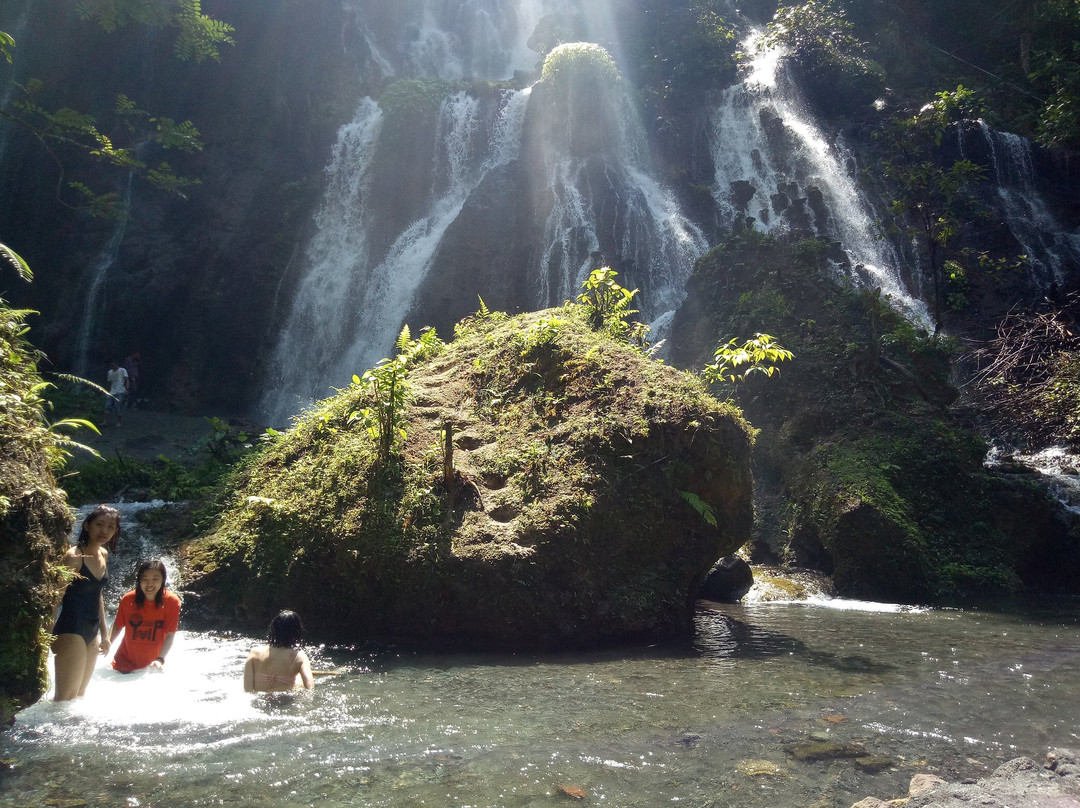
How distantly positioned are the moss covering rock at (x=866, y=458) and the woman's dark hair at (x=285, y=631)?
6863 mm

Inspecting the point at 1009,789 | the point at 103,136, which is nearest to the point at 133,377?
the point at 103,136

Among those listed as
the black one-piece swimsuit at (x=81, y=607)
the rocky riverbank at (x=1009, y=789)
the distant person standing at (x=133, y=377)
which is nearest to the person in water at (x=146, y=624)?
the black one-piece swimsuit at (x=81, y=607)

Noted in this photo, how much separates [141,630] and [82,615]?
591mm

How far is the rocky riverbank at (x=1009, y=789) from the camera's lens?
3.25 meters

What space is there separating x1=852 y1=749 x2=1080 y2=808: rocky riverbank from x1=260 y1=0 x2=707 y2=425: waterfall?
15821mm

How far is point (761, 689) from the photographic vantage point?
530cm

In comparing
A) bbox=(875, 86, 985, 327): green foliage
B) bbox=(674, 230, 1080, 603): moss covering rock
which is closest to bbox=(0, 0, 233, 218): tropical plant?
bbox=(674, 230, 1080, 603): moss covering rock

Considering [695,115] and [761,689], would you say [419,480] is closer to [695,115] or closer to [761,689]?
[761,689]

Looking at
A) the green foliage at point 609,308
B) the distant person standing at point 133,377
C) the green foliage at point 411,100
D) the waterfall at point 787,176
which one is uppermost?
the green foliage at point 411,100

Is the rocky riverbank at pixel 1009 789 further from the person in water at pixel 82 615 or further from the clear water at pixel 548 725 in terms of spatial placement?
the person in water at pixel 82 615

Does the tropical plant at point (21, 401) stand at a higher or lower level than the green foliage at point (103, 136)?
lower

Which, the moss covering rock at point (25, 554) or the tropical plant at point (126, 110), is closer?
the moss covering rock at point (25, 554)

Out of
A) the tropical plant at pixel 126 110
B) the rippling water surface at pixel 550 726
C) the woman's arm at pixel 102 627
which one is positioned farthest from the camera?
the tropical plant at pixel 126 110

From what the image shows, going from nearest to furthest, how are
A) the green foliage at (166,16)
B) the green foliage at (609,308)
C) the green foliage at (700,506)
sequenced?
1. the green foliage at (700,506)
2. the green foliage at (609,308)
3. the green foliage at (166,16)
